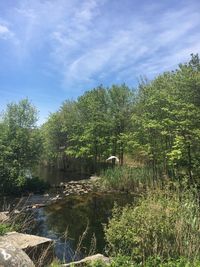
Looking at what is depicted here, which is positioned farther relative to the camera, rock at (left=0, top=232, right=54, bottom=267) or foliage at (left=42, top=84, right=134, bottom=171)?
foliage at (left=42, top=84, right=134, bottom=171)

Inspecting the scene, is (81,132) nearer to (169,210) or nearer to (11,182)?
(11,182)

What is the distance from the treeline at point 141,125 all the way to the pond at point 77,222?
3818 mm

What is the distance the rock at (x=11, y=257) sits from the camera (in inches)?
194

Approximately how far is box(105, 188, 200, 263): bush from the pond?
1.61 metres

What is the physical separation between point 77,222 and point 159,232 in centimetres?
827

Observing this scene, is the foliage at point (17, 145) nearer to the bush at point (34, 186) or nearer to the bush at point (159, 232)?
the bush at point (34, 186)

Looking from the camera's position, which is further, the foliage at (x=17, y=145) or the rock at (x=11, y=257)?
the foliage at (x=17, y=145)

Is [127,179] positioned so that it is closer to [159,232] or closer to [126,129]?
[126,129]

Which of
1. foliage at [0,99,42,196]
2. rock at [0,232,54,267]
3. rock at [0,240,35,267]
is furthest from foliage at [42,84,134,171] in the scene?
rock at [0,240,35,267]

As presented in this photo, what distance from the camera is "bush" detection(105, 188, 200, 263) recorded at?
713 centimetres

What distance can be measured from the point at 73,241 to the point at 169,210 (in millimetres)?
5603

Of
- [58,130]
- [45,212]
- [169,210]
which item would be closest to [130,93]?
[58,130]

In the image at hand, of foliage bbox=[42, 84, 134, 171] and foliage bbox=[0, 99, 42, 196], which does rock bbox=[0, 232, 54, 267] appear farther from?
foliage bbox=[42, 84, 134, 171]

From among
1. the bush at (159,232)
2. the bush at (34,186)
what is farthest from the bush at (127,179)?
the bush at (159,232)
